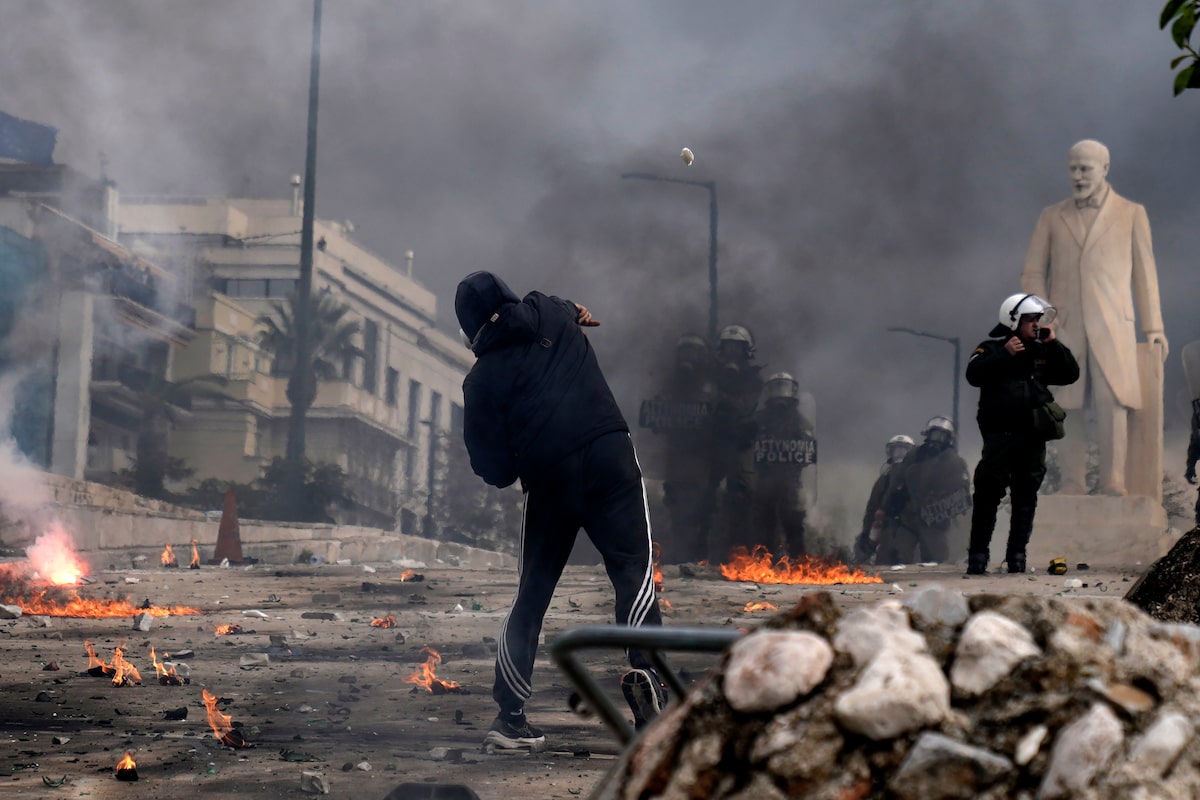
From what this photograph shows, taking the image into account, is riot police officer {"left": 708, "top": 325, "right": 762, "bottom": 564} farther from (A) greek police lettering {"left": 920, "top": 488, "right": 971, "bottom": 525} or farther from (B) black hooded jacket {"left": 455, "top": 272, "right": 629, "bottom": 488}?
(B) black hooded jacket {"left": 455, "top": 272, "right": 629, "bottom": 488}

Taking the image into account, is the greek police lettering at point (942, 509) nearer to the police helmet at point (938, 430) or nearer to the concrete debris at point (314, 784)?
the police helmet at point (938, 430)

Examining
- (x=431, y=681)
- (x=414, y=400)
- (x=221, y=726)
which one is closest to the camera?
(x=221, y=726)

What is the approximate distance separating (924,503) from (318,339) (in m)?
29.3

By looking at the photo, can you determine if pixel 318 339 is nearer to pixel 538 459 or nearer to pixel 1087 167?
pixel 1087 167

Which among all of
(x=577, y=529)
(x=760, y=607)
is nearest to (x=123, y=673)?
(x=577, y=529)

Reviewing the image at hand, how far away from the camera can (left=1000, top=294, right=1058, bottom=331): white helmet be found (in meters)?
8.18

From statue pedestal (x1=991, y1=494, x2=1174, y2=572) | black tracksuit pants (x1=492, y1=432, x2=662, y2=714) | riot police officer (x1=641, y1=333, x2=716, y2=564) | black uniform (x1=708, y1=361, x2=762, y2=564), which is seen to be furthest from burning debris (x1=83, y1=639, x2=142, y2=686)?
riot police officer (x1=641, y1=333, x2=716, y2=564)

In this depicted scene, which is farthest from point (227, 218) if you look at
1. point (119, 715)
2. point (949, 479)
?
point (119, 715)

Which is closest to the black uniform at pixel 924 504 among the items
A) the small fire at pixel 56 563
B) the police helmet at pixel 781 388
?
the police helmet at pixel 781 388

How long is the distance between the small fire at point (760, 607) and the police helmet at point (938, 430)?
395 inches

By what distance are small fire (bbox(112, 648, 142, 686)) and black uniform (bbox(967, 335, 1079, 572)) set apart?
4924 millimetres

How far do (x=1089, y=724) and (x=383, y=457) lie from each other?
169ft

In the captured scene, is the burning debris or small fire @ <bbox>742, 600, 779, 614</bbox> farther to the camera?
small fire @ <bbox>742, 600, 779, 614</bbox>

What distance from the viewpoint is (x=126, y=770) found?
4367mm
